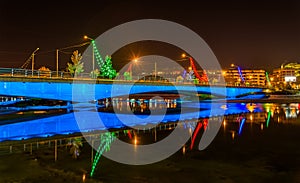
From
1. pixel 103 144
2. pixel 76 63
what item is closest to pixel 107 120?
pixel 103 144

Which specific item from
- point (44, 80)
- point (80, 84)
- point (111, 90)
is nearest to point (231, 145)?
point (44, 80)

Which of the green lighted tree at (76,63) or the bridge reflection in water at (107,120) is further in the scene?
the green lighted tree at (76,63)

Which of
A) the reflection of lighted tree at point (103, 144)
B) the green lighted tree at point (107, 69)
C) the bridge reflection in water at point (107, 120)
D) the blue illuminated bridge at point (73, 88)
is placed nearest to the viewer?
the reflection of lighted tree at point (103, 144)

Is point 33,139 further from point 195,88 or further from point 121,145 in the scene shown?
point 195,88

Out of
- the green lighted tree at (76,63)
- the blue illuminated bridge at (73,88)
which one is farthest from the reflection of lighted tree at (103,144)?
the green lighted tree at (76,63)

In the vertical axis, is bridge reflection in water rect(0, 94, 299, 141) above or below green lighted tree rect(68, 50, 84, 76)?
below

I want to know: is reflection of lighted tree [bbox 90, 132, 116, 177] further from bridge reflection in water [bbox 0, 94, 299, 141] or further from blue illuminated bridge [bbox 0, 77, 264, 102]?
blue illuminated bridge [bbox 0, 77, 264, 102]

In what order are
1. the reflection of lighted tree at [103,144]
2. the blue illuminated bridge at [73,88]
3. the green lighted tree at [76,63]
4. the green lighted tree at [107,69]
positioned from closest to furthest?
the reflection of lighted tree at [103,144] → the blue illuminated bridge at [73,88] → the green lighted tree at [76,63] → the green lighted tree at [107,69]

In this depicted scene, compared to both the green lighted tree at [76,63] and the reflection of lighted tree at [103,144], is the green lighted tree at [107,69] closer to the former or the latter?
the green lighted tree at [76,63]

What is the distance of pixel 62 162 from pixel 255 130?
44.0 feet

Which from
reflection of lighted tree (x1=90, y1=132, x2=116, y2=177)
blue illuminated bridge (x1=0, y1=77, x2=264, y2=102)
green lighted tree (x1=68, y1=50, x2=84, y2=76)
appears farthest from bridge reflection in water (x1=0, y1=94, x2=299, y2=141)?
green lighted tree (x1=68, y1=50, x2=84, y2=76)

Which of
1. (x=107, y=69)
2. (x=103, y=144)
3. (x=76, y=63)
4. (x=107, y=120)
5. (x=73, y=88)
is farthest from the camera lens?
(x=107, y=69)

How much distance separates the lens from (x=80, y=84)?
4284 centimetres

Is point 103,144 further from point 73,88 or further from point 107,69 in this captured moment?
point 107,69
